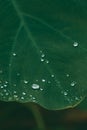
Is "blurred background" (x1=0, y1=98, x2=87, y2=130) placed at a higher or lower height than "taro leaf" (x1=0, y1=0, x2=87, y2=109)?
lower

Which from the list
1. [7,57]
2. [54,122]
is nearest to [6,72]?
[7,57]

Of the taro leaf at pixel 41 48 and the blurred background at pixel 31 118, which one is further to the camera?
the blurred background at pixel 31 118

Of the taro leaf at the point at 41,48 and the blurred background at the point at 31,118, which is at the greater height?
the taro leaf at the point at 41,48

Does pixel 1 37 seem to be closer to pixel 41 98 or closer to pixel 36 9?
pixel 36 9

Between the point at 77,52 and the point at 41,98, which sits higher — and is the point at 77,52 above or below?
above
